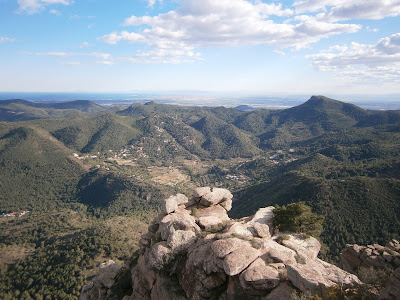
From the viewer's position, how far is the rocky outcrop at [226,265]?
48.4ft

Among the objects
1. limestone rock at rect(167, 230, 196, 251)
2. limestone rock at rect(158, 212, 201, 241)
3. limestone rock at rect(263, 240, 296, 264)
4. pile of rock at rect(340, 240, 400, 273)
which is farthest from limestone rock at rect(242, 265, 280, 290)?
pile of rock at rect(340, 240, 400, 273)

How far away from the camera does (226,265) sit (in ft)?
53.2

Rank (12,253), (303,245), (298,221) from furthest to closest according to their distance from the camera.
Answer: (12,253) → (298,221) → (303,245)

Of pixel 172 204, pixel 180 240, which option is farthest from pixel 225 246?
pixel 172 204

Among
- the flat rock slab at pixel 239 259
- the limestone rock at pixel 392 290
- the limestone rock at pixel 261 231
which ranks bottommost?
the limestone rock at pixel 261 231

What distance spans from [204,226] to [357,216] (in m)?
57.9

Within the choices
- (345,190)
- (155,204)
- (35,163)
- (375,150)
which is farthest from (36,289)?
(375,150)

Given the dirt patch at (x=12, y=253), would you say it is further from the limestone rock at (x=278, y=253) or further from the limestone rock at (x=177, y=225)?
the limestone rock at (x=278, y=253)

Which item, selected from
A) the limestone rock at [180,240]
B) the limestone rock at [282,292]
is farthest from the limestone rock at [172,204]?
the limestone rock at [282,292]

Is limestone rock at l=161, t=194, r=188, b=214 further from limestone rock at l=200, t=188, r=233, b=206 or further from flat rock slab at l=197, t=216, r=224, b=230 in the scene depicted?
flat rock slab at l=197, t=216, r=224, b=230

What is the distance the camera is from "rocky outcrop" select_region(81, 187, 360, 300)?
48.4 ft

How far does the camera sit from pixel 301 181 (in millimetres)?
88375

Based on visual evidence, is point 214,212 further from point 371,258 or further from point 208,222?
point 371,258

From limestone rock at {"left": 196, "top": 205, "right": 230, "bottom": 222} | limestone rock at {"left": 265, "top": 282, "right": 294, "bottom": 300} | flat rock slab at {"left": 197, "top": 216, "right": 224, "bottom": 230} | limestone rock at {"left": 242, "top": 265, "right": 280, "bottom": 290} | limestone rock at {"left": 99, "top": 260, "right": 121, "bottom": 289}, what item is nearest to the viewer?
limestone rock at {"left": 265, "top": 282, "right": 294, "bottom": 300}
